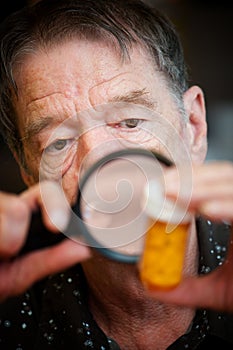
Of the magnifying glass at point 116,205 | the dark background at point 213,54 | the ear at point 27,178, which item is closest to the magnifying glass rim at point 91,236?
the magnifying glass at point 116,205

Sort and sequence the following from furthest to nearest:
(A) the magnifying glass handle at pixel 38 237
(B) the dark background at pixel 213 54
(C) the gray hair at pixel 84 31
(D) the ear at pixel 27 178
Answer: (B) the dark background at pixel 213 54 < (D) the ear at pixel 27 178 < (C) the gray hair at pixel 84 31 < (A) the magnifying glass handle at pixel 38 237

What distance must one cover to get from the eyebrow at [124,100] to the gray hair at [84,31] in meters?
0.09

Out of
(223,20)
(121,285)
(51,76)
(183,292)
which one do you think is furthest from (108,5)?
(223,20)

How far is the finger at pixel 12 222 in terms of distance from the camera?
0.84m

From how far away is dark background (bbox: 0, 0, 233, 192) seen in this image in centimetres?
237

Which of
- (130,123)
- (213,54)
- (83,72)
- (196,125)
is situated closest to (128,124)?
(130,123)

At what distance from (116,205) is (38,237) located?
5.8 inches

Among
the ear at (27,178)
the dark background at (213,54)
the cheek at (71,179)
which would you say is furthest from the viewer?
the dark background at (213,54)

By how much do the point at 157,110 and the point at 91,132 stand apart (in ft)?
0.58

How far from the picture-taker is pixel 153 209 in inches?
32.1

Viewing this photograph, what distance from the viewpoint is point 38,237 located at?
3.11 ft

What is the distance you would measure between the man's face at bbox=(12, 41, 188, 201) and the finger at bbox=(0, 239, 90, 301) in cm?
27

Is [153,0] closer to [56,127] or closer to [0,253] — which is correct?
[56,127]

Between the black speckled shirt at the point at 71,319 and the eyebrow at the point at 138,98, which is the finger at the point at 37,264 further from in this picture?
the eyebrow at the point at 138,98
